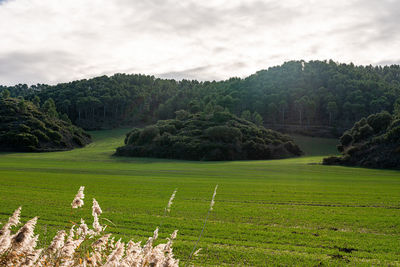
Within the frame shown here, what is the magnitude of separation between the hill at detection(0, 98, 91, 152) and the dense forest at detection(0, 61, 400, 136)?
83.7 ft

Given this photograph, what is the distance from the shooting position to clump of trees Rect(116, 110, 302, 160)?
72.7m

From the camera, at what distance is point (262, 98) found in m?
131

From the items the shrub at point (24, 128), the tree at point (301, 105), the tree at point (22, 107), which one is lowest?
the shrub at point (24, 128)

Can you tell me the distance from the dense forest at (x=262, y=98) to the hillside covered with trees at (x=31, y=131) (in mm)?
25929

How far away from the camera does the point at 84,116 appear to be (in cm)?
14475

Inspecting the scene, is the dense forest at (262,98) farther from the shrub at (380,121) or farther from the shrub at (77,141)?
the shrub at (380,121)

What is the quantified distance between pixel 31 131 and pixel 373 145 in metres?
80.2

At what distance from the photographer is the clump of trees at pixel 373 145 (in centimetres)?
5175

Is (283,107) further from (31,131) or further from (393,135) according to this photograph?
(31,131)

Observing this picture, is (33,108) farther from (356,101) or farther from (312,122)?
(356,101)

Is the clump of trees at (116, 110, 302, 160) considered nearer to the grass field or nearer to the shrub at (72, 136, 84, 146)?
the shrub at (72, 136, 84, 146)

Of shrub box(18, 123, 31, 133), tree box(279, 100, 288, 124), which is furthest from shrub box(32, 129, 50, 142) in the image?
tree box(279, 100, 288, 124)

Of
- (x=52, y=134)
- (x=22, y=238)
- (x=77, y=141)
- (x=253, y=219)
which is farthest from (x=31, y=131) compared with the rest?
(x=22, y=238)

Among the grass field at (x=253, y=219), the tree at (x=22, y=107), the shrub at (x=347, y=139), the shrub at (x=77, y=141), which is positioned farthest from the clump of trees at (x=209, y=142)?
the grass field at (x=253, y=219)
